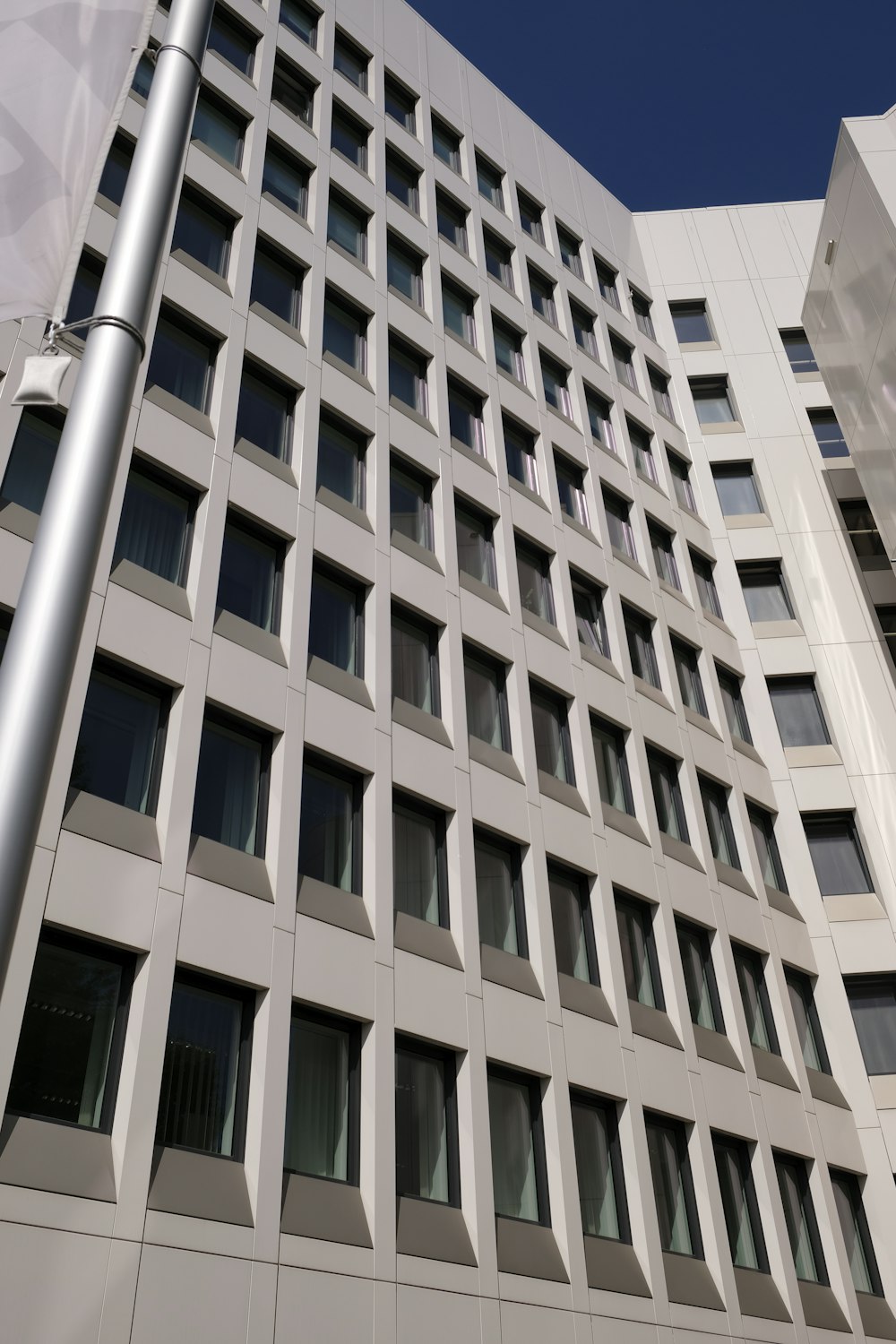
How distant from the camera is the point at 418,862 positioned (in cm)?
1833

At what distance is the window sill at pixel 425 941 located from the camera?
1681 cm

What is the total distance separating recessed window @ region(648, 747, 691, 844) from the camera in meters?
24.4

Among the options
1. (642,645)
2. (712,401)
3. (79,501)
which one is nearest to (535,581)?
(642,645)

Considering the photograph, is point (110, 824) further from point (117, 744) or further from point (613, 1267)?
point (613, 1267)

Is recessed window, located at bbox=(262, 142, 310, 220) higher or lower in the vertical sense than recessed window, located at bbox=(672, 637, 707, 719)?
higher

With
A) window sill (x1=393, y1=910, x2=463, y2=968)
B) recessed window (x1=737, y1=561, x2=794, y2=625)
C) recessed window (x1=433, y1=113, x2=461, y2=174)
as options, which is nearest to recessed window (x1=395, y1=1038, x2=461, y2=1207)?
window sill (x1=393, y1=910, x2=463, y2=968)

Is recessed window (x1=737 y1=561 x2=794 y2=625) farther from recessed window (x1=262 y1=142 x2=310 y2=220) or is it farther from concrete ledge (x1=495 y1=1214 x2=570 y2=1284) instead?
concrete ledge (x1=495 y1=1214 x2=570 y2=1284)

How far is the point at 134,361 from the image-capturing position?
5531 millimetres

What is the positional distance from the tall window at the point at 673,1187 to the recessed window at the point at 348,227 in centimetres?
1836

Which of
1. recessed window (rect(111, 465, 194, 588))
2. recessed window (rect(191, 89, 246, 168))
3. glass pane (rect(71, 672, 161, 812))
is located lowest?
glass pane (rect(71, 672, 161, 812))

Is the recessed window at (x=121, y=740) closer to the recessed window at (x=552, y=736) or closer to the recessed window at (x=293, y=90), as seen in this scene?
the recessed window at (x=552, y=736)

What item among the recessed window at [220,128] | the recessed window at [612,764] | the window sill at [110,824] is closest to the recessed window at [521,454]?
the recessed window at [612,764]

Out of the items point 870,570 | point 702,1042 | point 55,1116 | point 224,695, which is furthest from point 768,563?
point 55,1116

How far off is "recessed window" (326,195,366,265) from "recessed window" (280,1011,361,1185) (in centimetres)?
1692
